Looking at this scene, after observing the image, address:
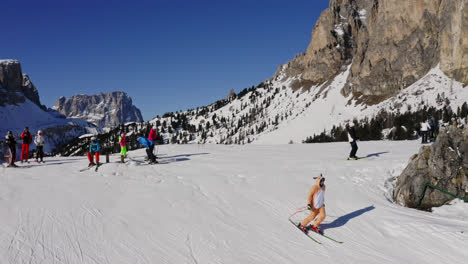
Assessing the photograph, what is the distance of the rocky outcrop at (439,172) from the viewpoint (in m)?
12.1

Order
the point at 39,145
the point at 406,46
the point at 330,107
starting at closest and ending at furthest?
1. the point at 39,145
2. the point at 406,46
3. the point at 330,107

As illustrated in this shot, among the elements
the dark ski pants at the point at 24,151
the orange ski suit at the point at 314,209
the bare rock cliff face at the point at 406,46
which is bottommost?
the orange ski suit at the point at 314,209

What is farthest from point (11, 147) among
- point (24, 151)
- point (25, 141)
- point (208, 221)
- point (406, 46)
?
point (406, 46)

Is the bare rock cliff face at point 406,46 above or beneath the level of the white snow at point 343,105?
above

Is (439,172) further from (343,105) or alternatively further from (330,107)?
(330,107)

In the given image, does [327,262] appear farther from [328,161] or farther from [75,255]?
[328,161]

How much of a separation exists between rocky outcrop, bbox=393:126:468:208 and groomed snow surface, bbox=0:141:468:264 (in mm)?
637

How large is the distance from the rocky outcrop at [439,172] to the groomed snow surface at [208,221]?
0.64 metres

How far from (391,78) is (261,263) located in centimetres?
14016

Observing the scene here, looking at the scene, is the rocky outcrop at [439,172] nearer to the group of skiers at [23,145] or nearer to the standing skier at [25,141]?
the group of skiers at [23,145]

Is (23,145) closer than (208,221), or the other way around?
(208,221)

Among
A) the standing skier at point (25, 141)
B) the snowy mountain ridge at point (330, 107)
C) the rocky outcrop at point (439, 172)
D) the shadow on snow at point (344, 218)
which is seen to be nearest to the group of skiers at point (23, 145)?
the standing skier at point (25, 141)

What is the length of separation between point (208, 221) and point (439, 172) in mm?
10491

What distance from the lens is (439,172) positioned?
41.2 feet
